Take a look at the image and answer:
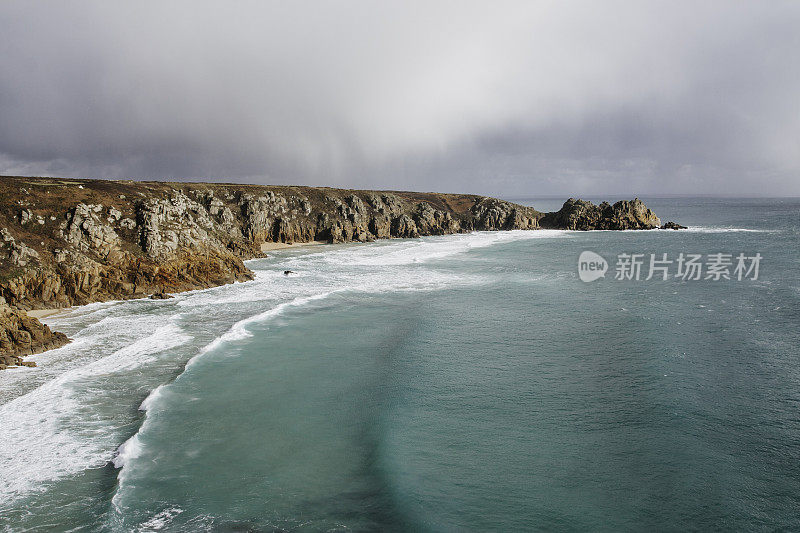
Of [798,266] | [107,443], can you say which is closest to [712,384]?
[107,443]

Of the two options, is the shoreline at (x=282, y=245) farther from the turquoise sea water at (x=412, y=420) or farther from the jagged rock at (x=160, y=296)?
the turquoise sea water at (x=412, y=420)

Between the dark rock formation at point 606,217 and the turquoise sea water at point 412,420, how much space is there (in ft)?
300

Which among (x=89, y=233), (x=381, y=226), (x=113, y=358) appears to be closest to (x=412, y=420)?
(x=113, y=358)

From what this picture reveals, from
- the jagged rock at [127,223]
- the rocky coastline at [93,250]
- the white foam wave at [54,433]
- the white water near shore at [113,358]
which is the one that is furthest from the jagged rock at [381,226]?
the white foam wave at [54,433]

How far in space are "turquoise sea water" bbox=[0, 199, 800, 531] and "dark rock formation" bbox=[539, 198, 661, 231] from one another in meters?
91.5

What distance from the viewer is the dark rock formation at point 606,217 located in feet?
387

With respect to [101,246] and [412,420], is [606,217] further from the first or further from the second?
[412,420]

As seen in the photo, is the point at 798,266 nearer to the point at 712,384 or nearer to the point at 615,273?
the point at 615,273

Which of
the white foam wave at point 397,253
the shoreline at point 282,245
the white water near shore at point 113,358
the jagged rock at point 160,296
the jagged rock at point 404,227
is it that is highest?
the jagged rock at point 404,227

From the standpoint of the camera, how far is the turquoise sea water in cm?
1179

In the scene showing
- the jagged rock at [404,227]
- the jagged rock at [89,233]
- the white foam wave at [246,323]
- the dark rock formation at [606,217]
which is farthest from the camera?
the dark rock formation at [606,217]

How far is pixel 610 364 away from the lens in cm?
2138

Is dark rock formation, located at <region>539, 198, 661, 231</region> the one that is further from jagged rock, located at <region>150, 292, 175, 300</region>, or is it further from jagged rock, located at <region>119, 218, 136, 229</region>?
jagged rock, located at <region>150, 292, 175, 300</region>

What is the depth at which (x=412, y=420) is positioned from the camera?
16.6 meters
